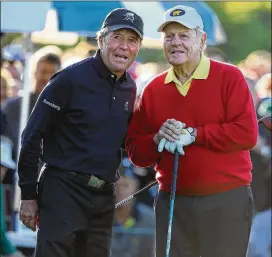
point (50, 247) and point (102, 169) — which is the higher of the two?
point (102, 169)

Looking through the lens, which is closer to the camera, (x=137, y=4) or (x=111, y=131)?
(x=111, y=131)

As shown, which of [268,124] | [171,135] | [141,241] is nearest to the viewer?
[171,135]

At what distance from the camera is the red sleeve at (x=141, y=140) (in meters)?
7.99

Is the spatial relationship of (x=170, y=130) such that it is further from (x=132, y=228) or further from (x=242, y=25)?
(x=242, y=25)

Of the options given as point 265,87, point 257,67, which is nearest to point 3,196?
point 265,87

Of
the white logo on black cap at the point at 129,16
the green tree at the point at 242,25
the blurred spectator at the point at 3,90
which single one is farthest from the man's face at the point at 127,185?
the green tree at the point at 242,25

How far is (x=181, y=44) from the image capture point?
7.82 meters

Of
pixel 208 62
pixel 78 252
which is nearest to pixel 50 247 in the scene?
pixel 78 252

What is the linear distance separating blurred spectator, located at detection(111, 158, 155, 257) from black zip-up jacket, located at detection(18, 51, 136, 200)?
474 cm

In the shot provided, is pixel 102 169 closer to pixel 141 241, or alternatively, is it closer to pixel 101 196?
pixel 101 196

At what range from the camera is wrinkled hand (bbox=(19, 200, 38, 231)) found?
797 cm

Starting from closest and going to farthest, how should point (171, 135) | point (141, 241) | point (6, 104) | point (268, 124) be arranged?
point (171, 135) → point (268, 124) → point (141, 241) → point (6, 104)

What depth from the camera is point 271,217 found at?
43.2 feet

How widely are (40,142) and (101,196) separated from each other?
0.55 meters
